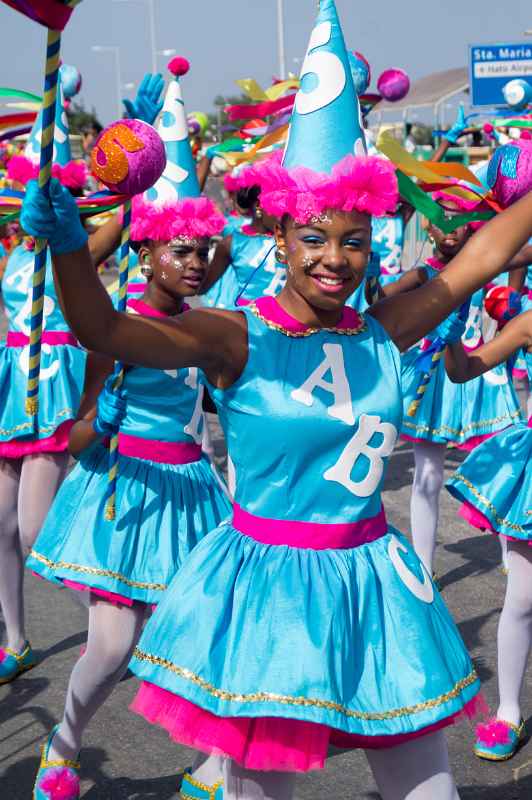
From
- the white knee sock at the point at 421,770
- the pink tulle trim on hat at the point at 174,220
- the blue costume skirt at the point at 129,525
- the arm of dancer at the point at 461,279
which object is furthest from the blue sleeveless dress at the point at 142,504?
the white knee sock at the point at 421,770

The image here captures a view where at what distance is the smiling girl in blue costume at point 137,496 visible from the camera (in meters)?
3.74

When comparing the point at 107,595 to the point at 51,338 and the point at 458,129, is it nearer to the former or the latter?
the point at 51,338

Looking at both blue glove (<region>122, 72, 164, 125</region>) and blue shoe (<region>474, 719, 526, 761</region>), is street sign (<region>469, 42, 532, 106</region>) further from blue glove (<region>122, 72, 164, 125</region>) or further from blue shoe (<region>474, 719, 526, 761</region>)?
blue glove (<region>122, 72, 164, 125</region>)

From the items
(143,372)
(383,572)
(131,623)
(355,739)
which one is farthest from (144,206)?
(355,739)

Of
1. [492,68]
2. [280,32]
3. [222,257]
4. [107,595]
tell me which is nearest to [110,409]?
[107,595]

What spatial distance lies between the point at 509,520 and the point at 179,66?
101 inches

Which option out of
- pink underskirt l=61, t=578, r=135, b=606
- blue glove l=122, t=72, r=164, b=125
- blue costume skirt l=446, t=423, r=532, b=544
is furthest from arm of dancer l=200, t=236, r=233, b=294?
blue glove l=122, t=72, r=164, b=125

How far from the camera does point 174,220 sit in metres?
4.07

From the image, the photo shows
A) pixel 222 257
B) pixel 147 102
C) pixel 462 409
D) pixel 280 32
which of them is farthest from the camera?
pixel 280 32

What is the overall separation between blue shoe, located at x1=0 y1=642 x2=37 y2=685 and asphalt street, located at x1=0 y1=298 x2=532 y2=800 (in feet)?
0.13

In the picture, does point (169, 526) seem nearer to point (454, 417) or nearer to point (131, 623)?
point (131, 623)

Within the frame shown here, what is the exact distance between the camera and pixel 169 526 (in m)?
3.86

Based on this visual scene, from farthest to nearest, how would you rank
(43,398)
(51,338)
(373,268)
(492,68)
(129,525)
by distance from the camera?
(492,68) → (51,338) → (43,398) → (373,268) → (129,525)

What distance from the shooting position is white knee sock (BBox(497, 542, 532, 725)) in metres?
4.17
